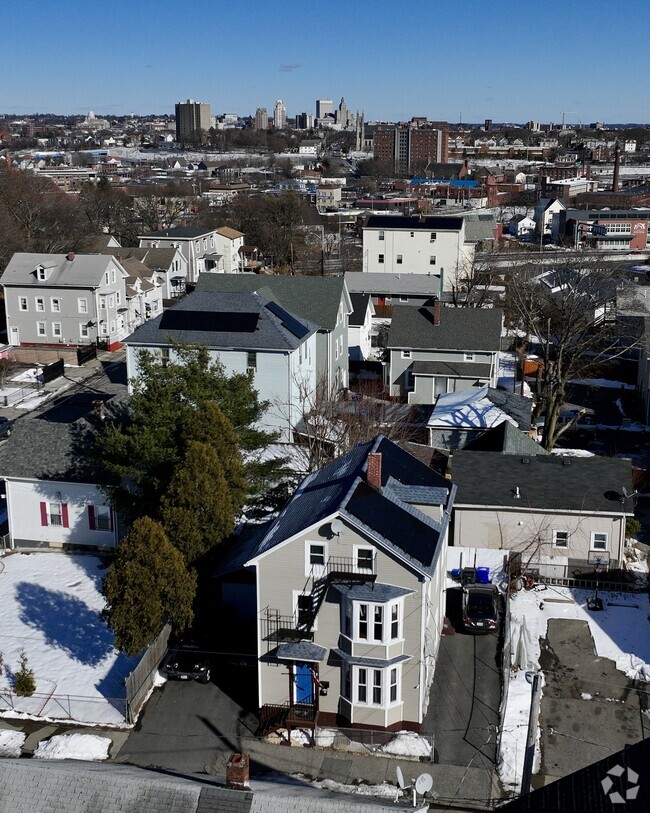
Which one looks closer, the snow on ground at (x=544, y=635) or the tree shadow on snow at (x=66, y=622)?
the snow on ground at (x=544, y=635)

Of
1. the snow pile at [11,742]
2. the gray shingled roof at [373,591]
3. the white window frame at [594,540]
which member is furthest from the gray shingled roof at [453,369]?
the snow pile at [11,742]

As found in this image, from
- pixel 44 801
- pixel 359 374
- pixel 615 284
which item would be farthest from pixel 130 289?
pixel 44 801

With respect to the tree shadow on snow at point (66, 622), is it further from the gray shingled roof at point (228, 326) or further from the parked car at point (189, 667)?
the gray shingled roof at point (228, 326)

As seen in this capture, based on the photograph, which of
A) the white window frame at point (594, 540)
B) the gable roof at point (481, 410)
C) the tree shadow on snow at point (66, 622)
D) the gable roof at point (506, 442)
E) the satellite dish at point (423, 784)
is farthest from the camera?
the gable roof at point (481, 410)

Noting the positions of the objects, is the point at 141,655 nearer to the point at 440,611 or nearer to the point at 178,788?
the point at 440,611

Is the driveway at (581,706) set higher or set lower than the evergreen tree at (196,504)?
lower

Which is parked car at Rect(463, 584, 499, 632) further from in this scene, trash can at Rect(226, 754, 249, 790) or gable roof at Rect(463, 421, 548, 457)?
trash can at Rect(226, 754, 249, 790)

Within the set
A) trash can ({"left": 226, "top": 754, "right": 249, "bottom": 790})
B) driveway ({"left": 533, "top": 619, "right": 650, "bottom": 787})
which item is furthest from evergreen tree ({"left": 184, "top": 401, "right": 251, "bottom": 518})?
trash can ({"left": 226, "top": 754, "right": 249, "bottom": 790})
